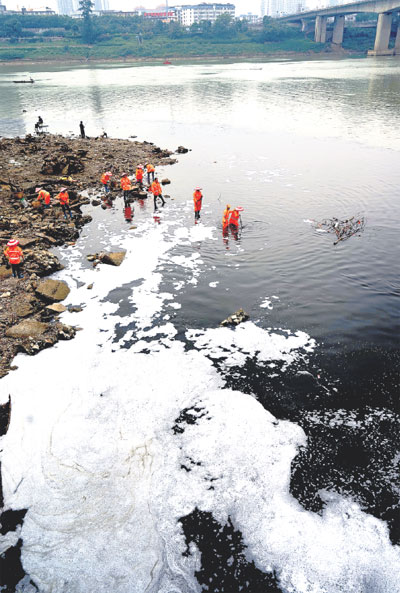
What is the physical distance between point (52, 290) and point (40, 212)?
9.41 meters

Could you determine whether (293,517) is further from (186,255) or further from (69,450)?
(186,255)

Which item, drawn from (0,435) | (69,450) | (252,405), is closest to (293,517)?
(252,405)

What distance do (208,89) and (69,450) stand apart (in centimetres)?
8081

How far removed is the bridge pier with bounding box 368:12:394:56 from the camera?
116438mm

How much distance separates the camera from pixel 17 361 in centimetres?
1048

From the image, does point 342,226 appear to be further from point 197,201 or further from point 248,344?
point 248,344

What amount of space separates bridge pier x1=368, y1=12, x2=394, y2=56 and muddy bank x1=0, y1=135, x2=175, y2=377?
128644mm

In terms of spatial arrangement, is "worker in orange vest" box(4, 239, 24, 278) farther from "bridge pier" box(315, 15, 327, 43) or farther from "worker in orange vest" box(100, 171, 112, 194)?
"bridge pier" box(315, 15, 327, 43)

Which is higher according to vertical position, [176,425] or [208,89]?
[208,89]

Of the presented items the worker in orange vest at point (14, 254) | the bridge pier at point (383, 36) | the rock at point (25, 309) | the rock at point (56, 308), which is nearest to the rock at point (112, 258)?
the worker in orange vest at point (14, 254)

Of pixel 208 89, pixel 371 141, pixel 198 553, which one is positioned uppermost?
pixel 208 89

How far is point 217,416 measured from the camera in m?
8.90

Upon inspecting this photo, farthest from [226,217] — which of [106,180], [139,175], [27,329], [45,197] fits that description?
[27,329]

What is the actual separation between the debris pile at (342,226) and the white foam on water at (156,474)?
8.95m
